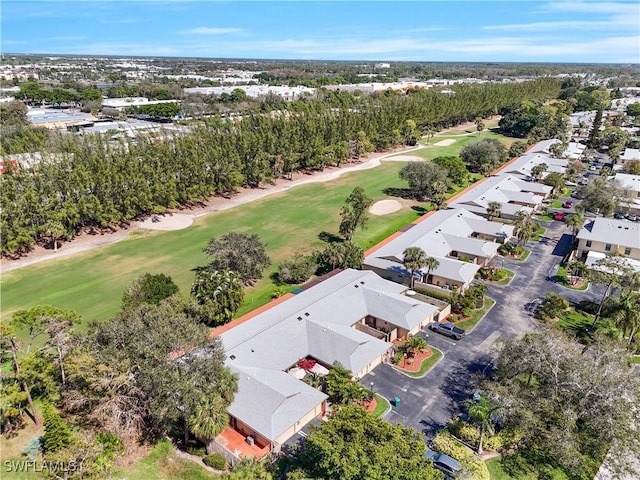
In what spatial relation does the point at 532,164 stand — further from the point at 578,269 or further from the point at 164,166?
the point at 164,166

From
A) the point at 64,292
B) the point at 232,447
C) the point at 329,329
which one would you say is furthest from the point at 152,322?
the point at 64,292

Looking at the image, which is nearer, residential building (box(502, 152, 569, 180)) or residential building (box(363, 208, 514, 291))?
residential building (box(363, 208, 514, 291))

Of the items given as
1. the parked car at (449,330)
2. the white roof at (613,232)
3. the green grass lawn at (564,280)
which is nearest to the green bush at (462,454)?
the parked car at (449,330)

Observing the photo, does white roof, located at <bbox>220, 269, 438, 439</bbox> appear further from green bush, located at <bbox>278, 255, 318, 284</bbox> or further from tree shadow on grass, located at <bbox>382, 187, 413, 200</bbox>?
tree shadow on grass, located at <bbox>382, 187, 413, 200</bbox>

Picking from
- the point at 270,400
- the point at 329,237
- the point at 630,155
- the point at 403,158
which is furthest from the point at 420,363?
the point at 630,155

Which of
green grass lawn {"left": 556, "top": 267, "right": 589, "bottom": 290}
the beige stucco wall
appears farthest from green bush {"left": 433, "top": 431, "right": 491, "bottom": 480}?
the beige stucco wall

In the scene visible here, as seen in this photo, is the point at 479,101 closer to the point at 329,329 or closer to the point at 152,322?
the point at 329,329
